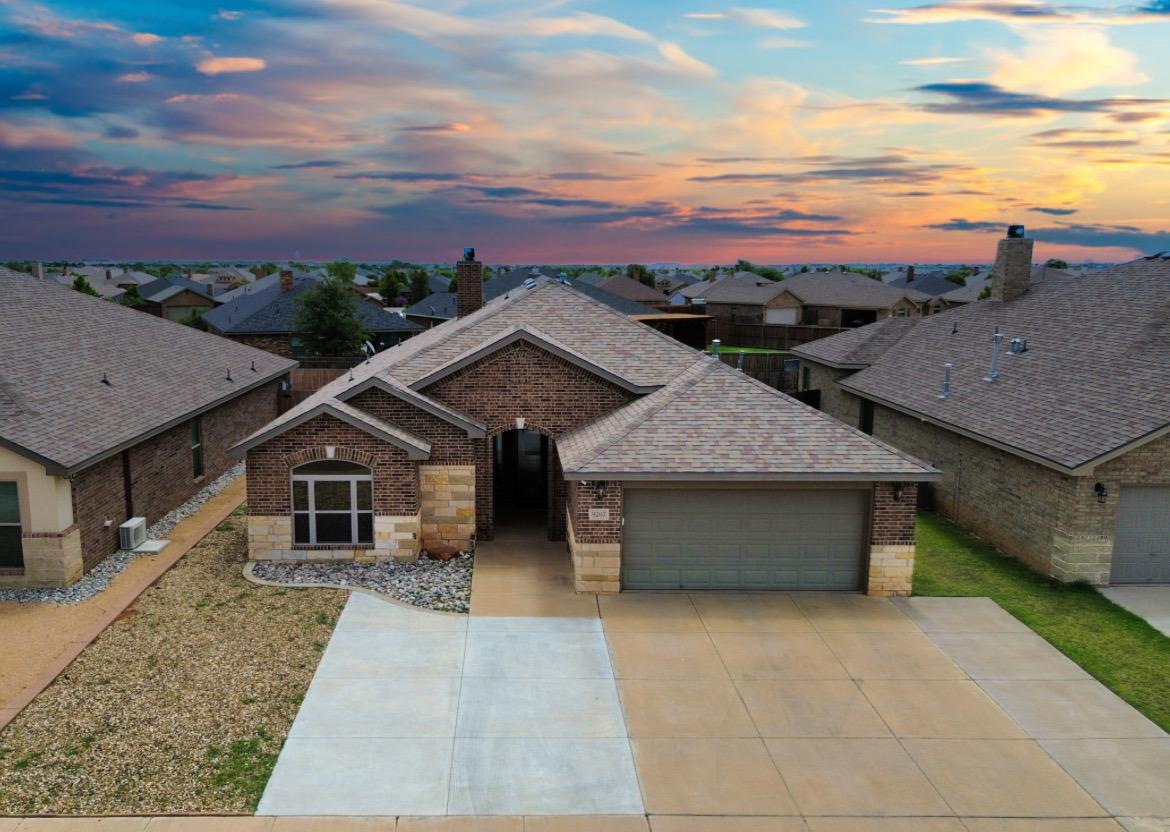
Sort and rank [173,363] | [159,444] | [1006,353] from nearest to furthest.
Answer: [159,444], [1006,353], [173,363]

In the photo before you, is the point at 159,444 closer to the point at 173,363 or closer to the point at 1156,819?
the point at 173,363

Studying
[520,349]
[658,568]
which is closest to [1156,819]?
[658,568]

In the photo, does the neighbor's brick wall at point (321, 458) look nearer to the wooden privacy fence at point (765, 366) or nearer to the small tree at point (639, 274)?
the wooden privacy fence at point (765, 366)

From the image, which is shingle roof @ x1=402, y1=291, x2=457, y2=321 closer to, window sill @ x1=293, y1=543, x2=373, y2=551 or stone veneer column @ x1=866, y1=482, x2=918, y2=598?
window sill @ x1=293, y1=543, x2=373, y2=551

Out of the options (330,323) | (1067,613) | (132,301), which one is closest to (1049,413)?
(1067,613)

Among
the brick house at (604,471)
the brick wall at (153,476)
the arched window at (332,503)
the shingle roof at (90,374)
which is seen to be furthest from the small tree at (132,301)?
the arched window at (332,503)

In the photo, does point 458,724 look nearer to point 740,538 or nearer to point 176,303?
point 740,538

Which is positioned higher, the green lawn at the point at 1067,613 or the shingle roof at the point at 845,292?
the shingle roof at the point at 845,292

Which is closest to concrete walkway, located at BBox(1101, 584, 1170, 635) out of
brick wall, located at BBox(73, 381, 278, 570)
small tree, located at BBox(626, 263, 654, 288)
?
brick wall, located at BBox(73, 381, 278, 570)
